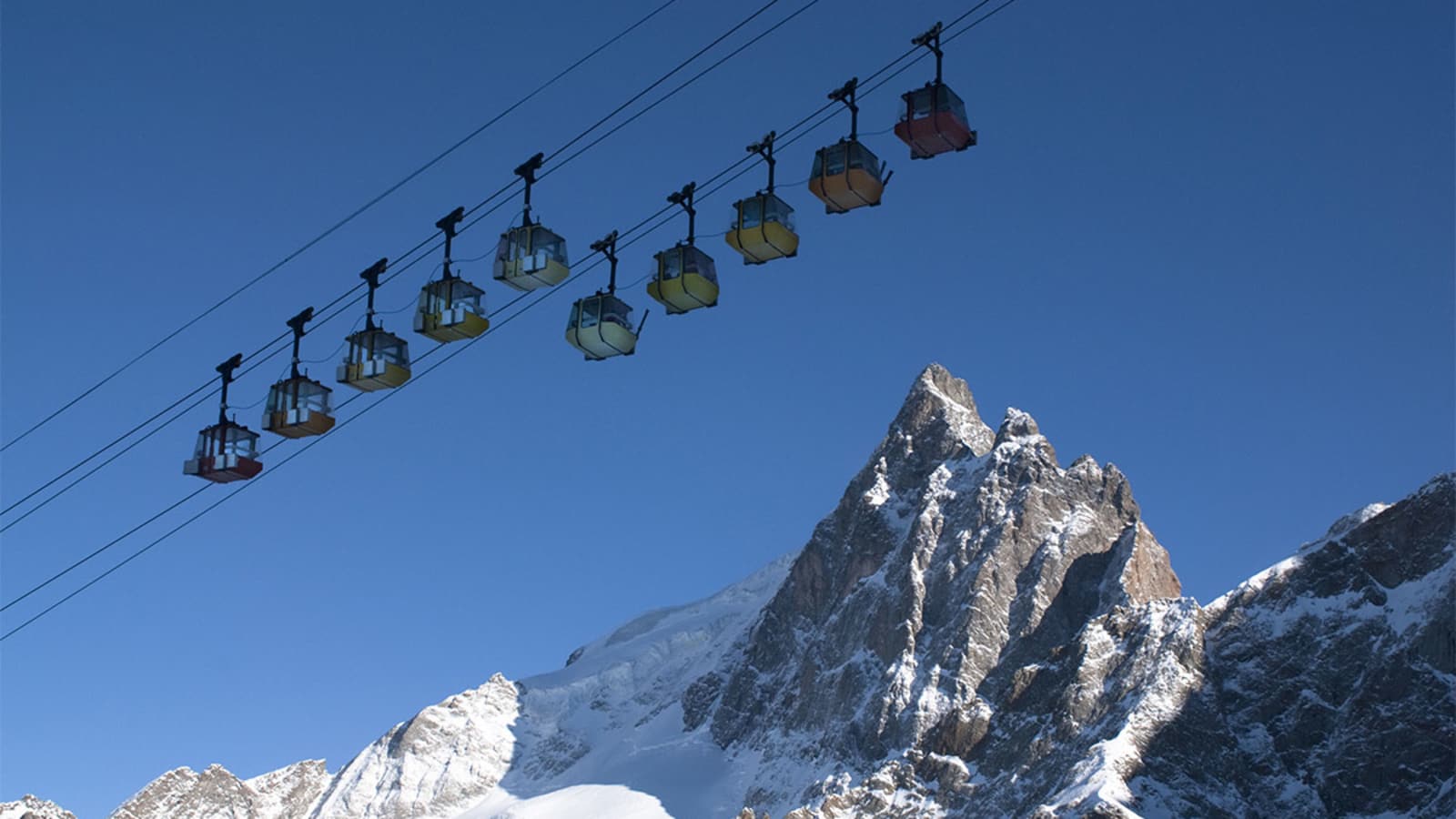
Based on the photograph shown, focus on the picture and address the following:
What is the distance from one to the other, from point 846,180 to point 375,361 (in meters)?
12.4

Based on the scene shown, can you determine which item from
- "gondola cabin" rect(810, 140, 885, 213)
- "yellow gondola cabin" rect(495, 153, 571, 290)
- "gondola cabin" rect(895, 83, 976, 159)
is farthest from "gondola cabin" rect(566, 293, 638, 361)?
"gondola cabin" rect(895, 83, 976, 159)

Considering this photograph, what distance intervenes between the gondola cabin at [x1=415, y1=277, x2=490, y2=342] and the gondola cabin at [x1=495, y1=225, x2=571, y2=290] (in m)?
1.30

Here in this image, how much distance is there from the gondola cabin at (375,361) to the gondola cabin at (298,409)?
2393 mm

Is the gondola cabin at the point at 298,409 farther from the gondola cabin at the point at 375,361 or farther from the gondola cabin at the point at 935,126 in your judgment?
the gondola cabin at the point at 935,126

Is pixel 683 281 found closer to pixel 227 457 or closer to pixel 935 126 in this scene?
pixel 935 126

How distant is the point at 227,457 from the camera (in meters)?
53.4

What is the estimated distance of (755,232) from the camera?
47.6 metres

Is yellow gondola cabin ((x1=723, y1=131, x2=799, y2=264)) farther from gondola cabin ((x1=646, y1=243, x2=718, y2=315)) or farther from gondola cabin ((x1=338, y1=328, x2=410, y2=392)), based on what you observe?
gondola cabin ((x1=338, y1=328, x2=410, y2=392))

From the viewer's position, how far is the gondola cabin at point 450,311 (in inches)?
1918

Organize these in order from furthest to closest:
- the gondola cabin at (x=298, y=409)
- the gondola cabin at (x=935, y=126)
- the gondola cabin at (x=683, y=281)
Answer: the gondola cabin at (x=298, y=409)
the gondola cabin at (x=683, y=281)
the gondola cabin at (x=935, y=126)

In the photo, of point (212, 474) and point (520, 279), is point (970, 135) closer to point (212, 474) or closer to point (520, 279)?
point (520, 279)

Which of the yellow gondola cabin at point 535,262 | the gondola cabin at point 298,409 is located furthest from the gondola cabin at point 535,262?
the gondola cabin at point 298,409

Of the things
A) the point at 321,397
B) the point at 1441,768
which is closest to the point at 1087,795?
the point at 1441,768

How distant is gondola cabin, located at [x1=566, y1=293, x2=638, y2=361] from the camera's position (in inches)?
1922
